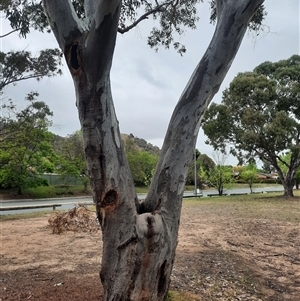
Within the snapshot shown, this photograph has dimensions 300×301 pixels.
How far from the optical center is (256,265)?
16.8 feet

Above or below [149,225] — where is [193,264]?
below

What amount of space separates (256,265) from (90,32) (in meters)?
4.38

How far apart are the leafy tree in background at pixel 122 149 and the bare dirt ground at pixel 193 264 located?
1083mm

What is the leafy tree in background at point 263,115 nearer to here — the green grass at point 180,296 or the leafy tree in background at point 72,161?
the leafy tree in background at point 72,161

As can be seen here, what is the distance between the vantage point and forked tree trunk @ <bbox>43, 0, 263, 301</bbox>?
2.47m

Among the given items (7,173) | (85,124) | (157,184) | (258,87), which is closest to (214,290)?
(157,184)

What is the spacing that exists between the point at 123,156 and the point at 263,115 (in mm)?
15563

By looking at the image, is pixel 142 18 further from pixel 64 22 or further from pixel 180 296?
pixel 180 296

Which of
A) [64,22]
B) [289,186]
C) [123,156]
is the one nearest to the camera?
[64,22]

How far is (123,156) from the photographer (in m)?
2.63

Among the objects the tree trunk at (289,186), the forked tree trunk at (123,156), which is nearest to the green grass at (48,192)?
the tree trunk at (289,186)

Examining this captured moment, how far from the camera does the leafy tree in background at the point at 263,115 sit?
16.5 m

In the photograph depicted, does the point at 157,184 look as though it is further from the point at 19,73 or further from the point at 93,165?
the point at 19,73

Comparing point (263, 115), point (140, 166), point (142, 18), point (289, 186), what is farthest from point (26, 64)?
point (140, 166)
